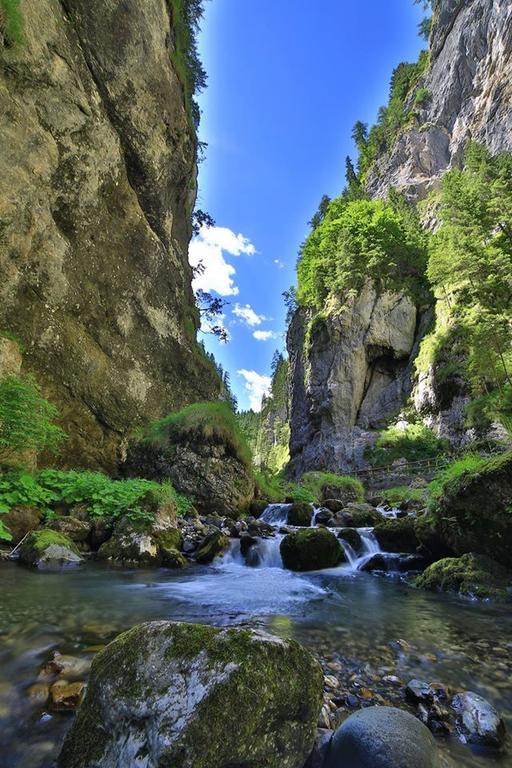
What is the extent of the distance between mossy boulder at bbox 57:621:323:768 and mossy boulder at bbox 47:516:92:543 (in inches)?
276

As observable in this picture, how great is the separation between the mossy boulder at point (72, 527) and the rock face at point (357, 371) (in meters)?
27.0

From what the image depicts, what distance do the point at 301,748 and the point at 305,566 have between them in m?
7.22

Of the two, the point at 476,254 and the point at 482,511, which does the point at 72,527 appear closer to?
the point at 482,511

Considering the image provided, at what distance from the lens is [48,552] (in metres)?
7.21

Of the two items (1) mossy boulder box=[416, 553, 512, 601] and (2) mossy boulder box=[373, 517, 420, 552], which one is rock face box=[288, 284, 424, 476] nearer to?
(2) mossy boulder box=[373, 517, 420, 552]

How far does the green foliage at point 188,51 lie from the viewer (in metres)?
18.7

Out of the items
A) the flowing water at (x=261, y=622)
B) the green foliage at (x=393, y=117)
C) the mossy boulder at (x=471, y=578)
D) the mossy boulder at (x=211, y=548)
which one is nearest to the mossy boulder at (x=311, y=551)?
the flowing water at (x=261, y=622)

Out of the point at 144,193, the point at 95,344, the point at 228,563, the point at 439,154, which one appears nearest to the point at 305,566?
the point at 228,563

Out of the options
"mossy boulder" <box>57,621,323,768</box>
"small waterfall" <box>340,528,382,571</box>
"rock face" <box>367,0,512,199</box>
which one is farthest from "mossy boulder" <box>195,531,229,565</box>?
"rock face" <box>367,0,512,199</box>

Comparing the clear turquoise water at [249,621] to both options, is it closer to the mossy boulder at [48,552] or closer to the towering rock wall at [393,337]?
the mossy boulder at [48,552]

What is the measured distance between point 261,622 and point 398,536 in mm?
6568

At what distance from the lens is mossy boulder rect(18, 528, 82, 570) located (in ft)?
23.2

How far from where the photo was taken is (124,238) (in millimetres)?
15359

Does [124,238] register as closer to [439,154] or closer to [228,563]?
[228,563]
